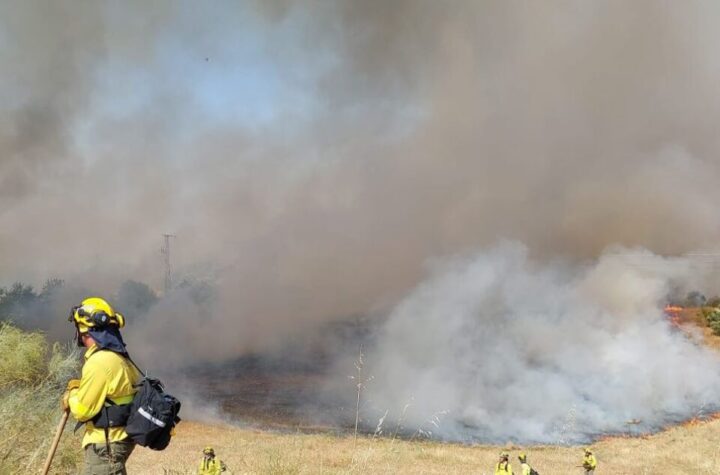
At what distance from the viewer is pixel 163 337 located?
52500mm

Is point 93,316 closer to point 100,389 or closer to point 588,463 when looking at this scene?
point 100,389

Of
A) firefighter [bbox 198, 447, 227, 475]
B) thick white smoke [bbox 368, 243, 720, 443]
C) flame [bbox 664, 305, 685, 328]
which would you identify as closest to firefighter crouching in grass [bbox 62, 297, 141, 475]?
firefighter [bbox 198, 447, 227, 475]

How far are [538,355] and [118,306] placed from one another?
141 feet

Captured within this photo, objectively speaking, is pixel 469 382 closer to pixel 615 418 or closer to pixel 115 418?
pixel 615 418

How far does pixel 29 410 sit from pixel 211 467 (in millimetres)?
5300

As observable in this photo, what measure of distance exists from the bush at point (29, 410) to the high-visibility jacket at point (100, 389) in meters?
1.39

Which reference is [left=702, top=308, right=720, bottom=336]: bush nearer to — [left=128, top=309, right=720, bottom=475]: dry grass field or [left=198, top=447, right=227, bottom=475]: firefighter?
[left=128, top=309, right=720, bottom=475]: dry grass field

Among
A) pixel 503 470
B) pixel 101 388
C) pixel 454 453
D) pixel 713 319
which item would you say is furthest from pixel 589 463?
pixel 713 319

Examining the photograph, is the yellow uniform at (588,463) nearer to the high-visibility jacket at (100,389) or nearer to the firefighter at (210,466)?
the firefighter at (210,466)

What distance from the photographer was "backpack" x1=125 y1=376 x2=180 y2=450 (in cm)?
402

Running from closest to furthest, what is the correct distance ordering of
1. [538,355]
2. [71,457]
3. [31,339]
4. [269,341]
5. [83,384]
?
[83,384] → [71,457] → [31,339] → [538,355] → [269,341]

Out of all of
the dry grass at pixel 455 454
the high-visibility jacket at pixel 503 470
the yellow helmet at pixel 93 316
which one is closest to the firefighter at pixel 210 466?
the dry grass at pixel 455 454

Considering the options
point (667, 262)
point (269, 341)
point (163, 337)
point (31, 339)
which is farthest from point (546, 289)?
point (31, 339)

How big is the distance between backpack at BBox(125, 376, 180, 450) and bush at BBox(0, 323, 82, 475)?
159 centimetres
